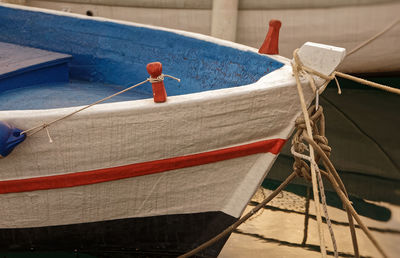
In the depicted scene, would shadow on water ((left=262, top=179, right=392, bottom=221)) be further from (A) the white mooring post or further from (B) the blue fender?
(A) the white mooring post

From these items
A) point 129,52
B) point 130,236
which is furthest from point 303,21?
point 130,236

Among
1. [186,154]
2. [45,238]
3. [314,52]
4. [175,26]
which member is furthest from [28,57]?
[175,26]

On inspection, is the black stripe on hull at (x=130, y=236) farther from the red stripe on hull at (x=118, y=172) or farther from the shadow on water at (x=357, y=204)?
the shadow on water at (x=357, y=204)

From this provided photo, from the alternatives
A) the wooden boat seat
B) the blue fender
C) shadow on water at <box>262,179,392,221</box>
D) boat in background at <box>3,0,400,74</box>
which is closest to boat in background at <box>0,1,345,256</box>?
the blue fender

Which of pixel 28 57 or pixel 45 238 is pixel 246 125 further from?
pixel 28 57

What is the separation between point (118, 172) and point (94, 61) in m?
1.85

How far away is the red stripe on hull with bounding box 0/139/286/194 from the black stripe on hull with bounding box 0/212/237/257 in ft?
0.97

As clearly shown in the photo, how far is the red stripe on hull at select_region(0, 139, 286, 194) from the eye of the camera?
2.16 meters

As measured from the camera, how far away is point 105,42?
3.71m

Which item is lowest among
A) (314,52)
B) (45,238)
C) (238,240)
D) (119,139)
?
(238,240)

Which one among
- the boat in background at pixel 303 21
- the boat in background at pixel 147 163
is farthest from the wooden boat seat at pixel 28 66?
the boat in background at pixel 303 21

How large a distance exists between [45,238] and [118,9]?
542cm

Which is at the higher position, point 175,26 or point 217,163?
point 175,26

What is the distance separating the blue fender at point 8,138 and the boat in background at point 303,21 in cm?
472
